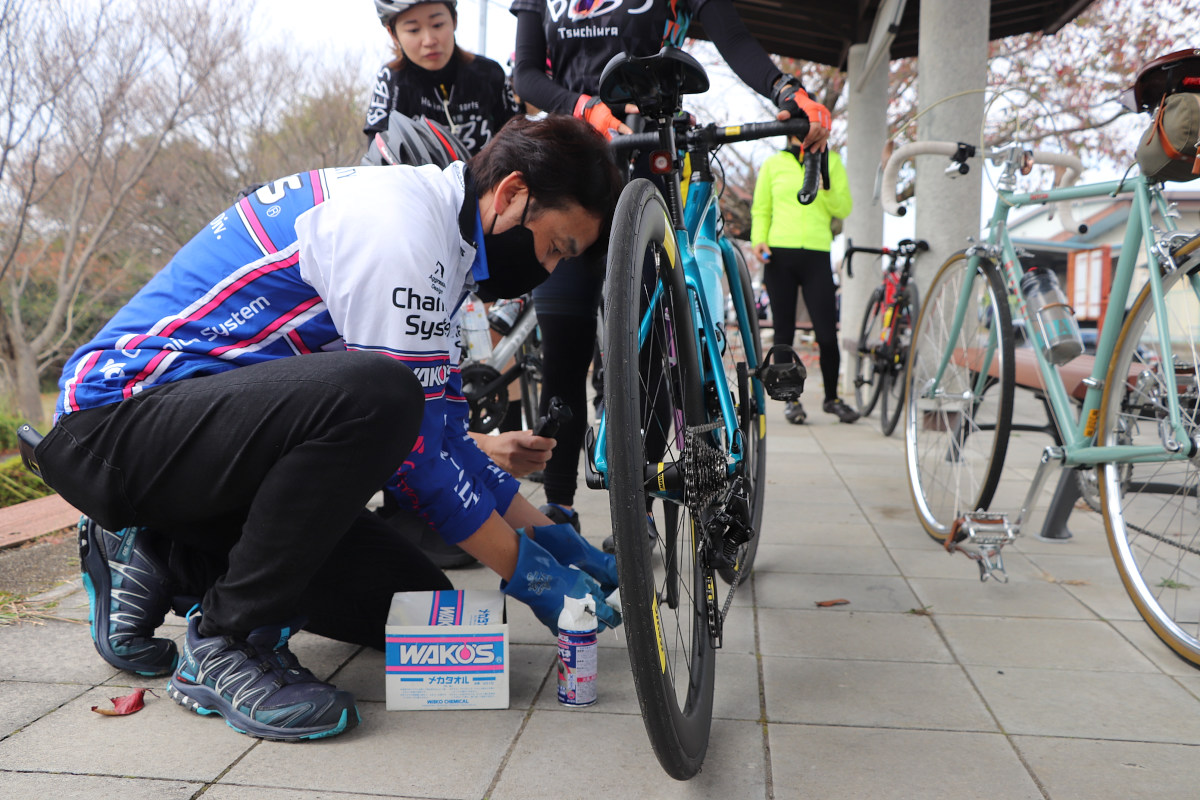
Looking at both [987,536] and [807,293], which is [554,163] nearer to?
[987,536]

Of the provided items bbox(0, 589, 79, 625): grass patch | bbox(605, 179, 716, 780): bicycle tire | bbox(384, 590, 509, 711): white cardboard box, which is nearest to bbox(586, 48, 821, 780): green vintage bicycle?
bbox(605, 179, 716, 780): bicycle tire

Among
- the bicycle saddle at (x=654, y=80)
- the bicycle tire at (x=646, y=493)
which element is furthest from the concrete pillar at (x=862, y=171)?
the bicycle tire at (x=646, y=493)

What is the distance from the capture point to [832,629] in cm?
218

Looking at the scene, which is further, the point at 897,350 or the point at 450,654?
the point at 897,350

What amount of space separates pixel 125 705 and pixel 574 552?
0.91 m

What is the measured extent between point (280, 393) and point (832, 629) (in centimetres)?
137

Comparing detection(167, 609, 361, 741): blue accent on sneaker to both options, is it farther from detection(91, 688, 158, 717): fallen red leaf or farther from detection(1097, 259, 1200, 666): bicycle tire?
detection(1097, 259, 1200, 666): bicycle tire

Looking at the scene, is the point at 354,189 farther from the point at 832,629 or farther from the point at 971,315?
the point at 971,315

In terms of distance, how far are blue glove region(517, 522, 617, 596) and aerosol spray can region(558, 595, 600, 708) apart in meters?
0.29

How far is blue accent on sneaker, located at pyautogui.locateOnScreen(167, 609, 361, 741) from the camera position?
5.18ft

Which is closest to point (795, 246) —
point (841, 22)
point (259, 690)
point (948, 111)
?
point (948, 111)

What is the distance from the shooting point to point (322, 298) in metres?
1.65

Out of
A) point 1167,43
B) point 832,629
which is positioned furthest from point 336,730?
point 1167,43

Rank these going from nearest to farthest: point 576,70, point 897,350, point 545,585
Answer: point 545,585
point 576,70
point 897,350
